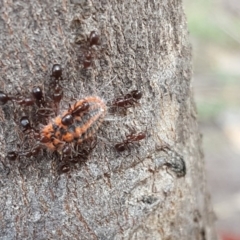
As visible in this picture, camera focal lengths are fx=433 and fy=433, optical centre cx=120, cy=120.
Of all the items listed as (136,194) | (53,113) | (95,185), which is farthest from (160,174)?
(53,113)

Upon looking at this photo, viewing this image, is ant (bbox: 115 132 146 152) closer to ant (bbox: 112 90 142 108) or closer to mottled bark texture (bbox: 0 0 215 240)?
mottled bark texture (bbox: 0 0 215 240)

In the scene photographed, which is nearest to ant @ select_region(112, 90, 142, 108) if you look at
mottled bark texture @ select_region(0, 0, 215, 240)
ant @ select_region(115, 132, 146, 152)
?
mottled bark texture @ select_region(0, 0, 215, 240)

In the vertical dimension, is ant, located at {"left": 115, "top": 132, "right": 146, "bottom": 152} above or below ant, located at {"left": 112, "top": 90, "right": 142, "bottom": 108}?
below

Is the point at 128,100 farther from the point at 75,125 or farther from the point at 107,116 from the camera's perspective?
the point at 75,125

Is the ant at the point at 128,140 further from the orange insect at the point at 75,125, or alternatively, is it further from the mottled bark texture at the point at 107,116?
the orange insect at the point at 75,125

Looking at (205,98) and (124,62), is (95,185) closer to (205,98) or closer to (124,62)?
(124,62)
